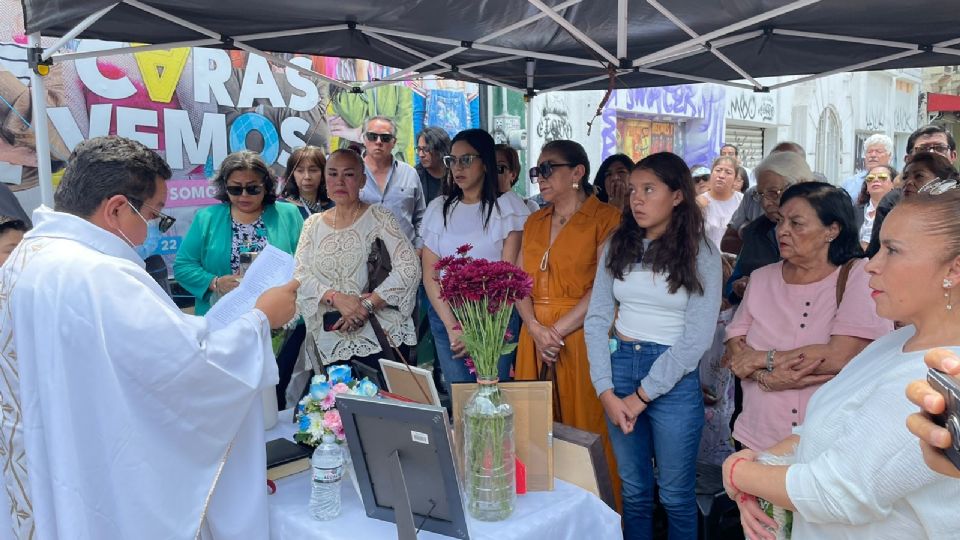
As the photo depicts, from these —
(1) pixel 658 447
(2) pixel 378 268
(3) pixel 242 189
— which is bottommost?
(1) pixel 658 447

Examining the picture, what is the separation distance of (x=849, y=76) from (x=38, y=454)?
24.1 metres

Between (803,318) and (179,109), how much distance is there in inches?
198

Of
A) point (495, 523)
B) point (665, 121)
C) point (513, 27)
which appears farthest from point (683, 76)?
point (665, 121)

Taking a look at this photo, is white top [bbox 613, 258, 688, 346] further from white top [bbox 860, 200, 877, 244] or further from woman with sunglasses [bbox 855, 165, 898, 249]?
white top [bbox 860, 200, 877, 244]

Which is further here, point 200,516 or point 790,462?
point 200,516

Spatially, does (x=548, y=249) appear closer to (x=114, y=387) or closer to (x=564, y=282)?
(x=564, y=282)

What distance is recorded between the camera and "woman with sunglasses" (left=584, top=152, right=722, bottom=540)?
2801mm

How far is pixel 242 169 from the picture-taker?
395 centimetres

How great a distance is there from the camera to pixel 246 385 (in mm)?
1922

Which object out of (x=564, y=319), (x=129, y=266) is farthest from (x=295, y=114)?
(x=129, y=266)

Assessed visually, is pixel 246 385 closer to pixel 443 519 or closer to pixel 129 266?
pixel 129 266

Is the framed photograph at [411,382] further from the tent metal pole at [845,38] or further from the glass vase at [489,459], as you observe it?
the tent metal pole at [845,38]

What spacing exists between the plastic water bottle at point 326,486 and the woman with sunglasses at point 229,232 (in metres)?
2.24

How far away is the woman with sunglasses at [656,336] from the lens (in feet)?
9.19
